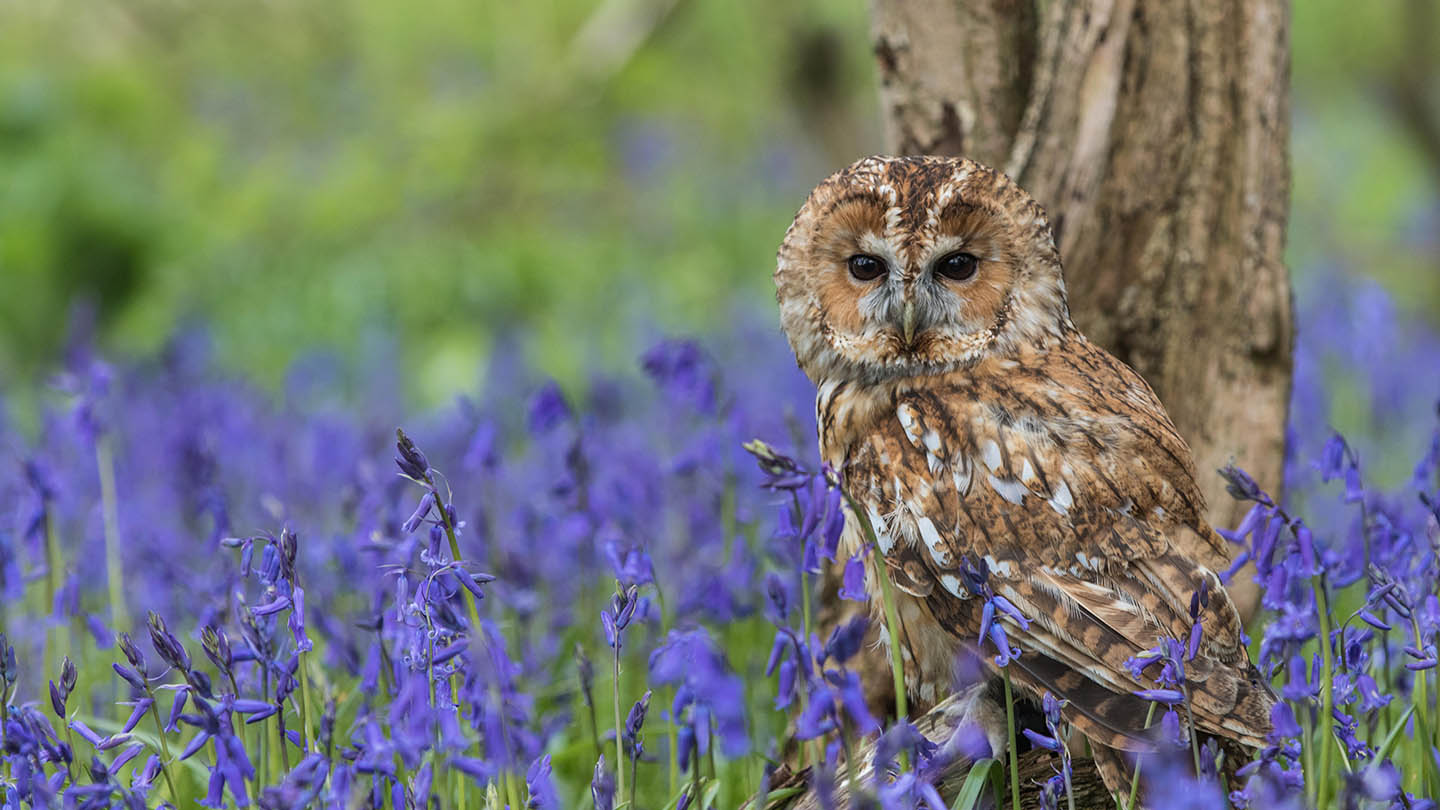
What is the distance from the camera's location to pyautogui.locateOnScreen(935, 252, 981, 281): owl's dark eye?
109 inches

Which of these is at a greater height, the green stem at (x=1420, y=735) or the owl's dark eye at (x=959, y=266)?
the owl's dark eye at (x=959, y=266)

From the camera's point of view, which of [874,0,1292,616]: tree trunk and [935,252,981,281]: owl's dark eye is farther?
[874,0,1292,616]: tree trunk

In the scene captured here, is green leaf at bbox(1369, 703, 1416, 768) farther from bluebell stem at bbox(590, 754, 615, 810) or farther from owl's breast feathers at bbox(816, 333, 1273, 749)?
bluebell stem at bbox(590, 754, 615, 810)

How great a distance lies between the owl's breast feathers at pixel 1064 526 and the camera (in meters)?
2.25

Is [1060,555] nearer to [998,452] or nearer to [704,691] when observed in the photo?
[998,452]

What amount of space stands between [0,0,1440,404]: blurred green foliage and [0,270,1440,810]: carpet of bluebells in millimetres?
1422

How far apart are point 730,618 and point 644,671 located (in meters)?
0.62

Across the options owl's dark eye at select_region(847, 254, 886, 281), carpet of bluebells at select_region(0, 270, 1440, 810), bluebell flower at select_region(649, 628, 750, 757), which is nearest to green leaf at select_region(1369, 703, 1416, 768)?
carpet of bluebells at select_region(0, 270, 1440, 810)

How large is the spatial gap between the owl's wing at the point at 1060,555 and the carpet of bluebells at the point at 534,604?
0.08 m

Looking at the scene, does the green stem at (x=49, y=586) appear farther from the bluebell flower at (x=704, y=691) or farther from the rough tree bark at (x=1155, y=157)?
the rough tree bark at (x=1155, y=157)

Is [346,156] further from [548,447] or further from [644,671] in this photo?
[644,671]

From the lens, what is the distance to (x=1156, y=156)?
322 centimetres

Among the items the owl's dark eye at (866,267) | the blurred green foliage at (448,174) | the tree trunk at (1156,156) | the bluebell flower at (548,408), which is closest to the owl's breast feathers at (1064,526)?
the owl's dark eye at (866,267)

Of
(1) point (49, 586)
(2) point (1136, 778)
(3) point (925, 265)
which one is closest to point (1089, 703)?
(2) point (1136, 778)
